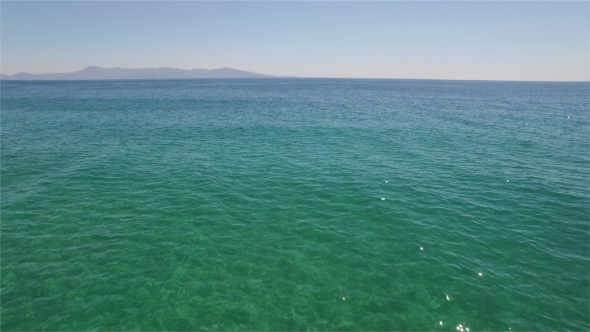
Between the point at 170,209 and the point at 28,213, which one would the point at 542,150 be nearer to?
the point at 170,209

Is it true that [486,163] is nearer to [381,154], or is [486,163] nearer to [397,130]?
[381,154]

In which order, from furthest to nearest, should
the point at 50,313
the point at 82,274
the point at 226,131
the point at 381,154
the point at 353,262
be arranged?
the point at 226,131, the point at 381,154, the point at 353,262, the point at 82,274, the point at 50,313

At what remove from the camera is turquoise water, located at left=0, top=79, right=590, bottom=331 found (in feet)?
51.3

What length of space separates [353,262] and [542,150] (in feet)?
140

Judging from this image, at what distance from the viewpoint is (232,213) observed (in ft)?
85.1

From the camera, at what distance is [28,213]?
25328mm

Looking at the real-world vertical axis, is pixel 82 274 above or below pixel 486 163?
below

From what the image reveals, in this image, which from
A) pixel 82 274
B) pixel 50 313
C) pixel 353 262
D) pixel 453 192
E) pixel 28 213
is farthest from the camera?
pixel 453 192

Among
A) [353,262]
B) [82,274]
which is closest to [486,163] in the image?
[353,262]

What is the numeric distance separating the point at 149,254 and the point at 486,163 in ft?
131

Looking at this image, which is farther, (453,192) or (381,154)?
(381,154)

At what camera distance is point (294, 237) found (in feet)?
73.5

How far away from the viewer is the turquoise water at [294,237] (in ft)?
51.3

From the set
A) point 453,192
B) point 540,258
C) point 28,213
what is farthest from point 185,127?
point 540,258
